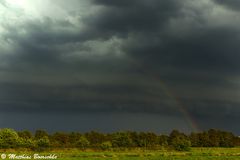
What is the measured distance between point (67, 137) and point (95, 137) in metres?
20.7

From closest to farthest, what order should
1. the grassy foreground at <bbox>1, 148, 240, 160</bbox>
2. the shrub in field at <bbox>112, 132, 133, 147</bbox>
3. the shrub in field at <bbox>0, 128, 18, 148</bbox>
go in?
the grassy foreground at <bbox>1, 148, 240, 160</bbox> → the shrub in field at <bbox>0, 128, 18, 148</bbox> → the shrub in field at <bbox>112, 132, 133, 147</bbox>

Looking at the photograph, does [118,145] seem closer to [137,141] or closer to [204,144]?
[137,141]

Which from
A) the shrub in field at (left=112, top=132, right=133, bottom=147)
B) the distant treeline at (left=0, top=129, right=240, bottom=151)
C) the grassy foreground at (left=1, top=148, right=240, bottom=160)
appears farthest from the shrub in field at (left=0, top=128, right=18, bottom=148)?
the shrub in field at (left=112, top=132, right=133, bottom=147)

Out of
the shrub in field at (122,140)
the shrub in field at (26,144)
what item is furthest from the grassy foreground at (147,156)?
the shrub in field at (122,140)

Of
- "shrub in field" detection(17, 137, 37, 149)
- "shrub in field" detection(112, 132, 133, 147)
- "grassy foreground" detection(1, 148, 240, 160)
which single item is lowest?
"grassy foreground" detection(1, 148, 240, 160)

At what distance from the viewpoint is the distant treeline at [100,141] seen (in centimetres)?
12475

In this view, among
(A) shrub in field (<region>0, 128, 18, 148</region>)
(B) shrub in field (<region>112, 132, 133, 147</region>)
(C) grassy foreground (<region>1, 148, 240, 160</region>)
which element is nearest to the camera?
(C) grassy foreground (<region>1, 148, 240, 160</region>)

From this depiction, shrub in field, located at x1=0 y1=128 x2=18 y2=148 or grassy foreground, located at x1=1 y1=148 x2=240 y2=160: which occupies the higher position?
shrub in field, located at x1=0 y1=128 x2=18 y2=148

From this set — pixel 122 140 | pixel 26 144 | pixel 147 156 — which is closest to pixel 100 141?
pixel 122 140

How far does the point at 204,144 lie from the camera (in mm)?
186750

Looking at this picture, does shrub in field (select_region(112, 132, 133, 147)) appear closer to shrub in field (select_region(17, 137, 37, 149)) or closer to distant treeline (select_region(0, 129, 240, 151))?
distant treeline (select_region(0, 129, 240, 151))

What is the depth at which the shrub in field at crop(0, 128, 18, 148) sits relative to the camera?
123 meters

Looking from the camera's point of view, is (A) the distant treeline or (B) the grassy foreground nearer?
(B) the grassy foreground

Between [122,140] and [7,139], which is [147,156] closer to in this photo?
[7,139]
